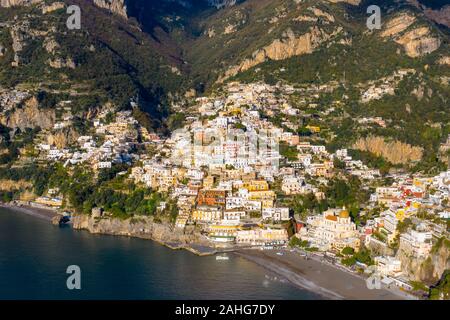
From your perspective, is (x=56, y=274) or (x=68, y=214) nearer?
(x=56, y=274)

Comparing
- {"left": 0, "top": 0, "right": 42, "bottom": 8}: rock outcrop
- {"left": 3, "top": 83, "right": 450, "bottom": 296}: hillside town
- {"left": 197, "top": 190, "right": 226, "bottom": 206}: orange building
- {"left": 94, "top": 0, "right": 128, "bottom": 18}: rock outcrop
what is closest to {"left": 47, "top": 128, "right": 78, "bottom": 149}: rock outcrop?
{"left": 3, "top": 83, "right": 450, "bottom": 296}: hillside town

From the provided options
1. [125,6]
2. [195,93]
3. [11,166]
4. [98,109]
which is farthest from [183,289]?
[125,6]

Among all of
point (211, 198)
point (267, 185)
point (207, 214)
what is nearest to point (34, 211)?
point (211, 198)

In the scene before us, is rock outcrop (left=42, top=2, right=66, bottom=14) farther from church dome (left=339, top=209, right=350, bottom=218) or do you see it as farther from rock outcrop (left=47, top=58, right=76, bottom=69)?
church dome (left=339, top=209, right=350, bottom=218)

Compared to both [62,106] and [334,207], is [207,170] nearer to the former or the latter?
[334,207]

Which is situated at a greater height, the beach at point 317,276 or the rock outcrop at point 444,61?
the rock outcrop at point 444,61

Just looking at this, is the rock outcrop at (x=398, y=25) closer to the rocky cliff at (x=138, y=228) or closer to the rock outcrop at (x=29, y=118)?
the rock outcrop at (x=29, y=118)

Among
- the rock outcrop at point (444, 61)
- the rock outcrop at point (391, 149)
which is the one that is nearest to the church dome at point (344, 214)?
the rock outcrop at point (391, 149)

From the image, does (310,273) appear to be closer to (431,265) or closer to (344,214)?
(431,265)
